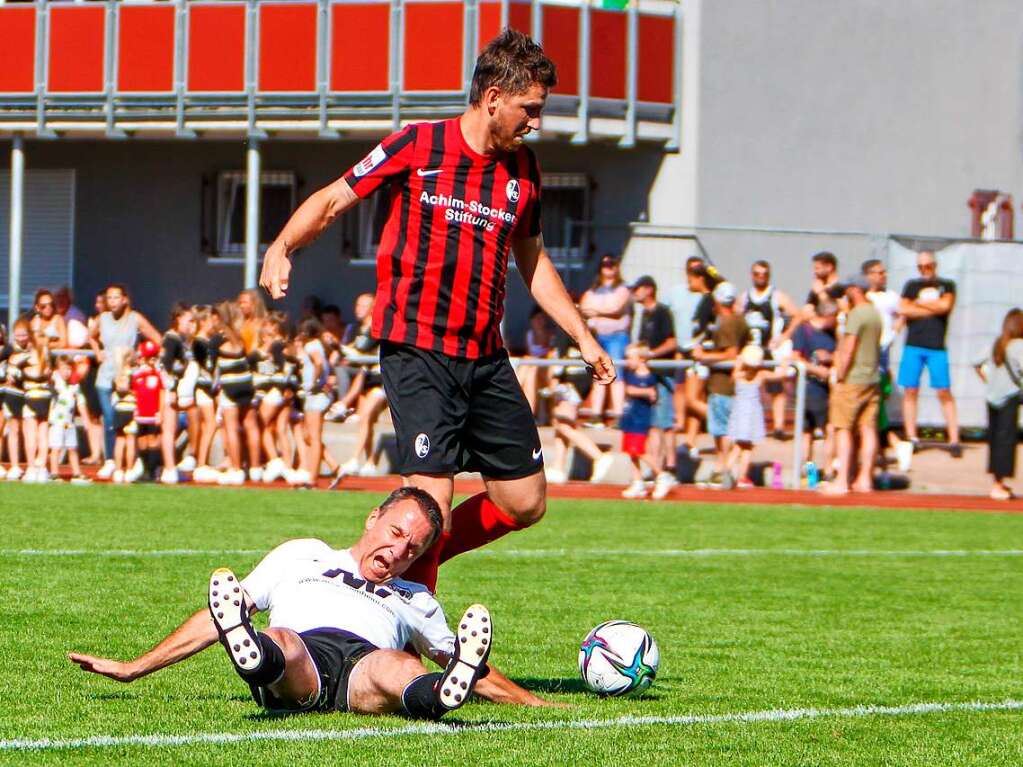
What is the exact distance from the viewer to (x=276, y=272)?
6.34m

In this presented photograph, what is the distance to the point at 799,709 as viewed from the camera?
6625mm

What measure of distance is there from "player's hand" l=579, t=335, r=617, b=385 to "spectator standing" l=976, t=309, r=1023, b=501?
11.6 meters

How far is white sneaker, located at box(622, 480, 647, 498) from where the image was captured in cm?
1852

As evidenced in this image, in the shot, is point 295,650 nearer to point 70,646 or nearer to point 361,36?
point 70,646

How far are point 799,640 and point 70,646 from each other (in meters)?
3.27

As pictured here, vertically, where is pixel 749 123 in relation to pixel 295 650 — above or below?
above

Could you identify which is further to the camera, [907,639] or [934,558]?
[934,558]

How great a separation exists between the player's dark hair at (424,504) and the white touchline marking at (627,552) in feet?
18.1

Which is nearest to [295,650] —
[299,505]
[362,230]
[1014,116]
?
[299,505]

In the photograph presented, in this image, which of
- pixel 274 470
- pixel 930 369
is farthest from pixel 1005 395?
pixel 274 470

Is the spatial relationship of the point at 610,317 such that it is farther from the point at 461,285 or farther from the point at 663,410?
the point at 461,285

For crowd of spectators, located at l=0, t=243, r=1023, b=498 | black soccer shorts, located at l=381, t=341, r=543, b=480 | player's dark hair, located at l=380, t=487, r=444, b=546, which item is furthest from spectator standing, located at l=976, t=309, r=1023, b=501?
player's dark hair, located at l=380, t=487, r=444, b=546

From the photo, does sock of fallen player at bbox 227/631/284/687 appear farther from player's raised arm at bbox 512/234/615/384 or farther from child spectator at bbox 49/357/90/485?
child spectator at bbox 49/357/90/485

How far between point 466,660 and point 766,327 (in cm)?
1449
